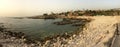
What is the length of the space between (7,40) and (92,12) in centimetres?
3687

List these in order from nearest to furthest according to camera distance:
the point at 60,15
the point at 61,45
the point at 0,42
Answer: the point at 61,45
the point at 0,42
the point at 60,15

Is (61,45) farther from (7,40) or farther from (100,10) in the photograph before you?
(100,10)

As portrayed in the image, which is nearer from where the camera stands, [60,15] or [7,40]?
[7,40]

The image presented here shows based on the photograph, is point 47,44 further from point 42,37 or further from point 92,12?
point 92,12

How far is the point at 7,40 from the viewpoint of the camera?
92.0 feet

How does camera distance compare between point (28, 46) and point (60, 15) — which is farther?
point (60, 15)

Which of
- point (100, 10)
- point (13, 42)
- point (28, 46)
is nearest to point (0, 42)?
point (13, 42)

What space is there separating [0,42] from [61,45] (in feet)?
19.5

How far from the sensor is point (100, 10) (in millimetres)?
64125

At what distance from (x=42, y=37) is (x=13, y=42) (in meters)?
3.51

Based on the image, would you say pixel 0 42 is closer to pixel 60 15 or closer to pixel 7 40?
pixel 7 40

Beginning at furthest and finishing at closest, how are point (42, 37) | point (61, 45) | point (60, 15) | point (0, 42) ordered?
1. point (60, 15)
2. point (42, 37)
3. point (0, 42)
4. point (61, 45)

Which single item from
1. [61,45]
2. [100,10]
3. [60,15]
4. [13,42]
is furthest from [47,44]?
[100,10]

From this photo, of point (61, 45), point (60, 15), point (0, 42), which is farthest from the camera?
point (60, 15)
